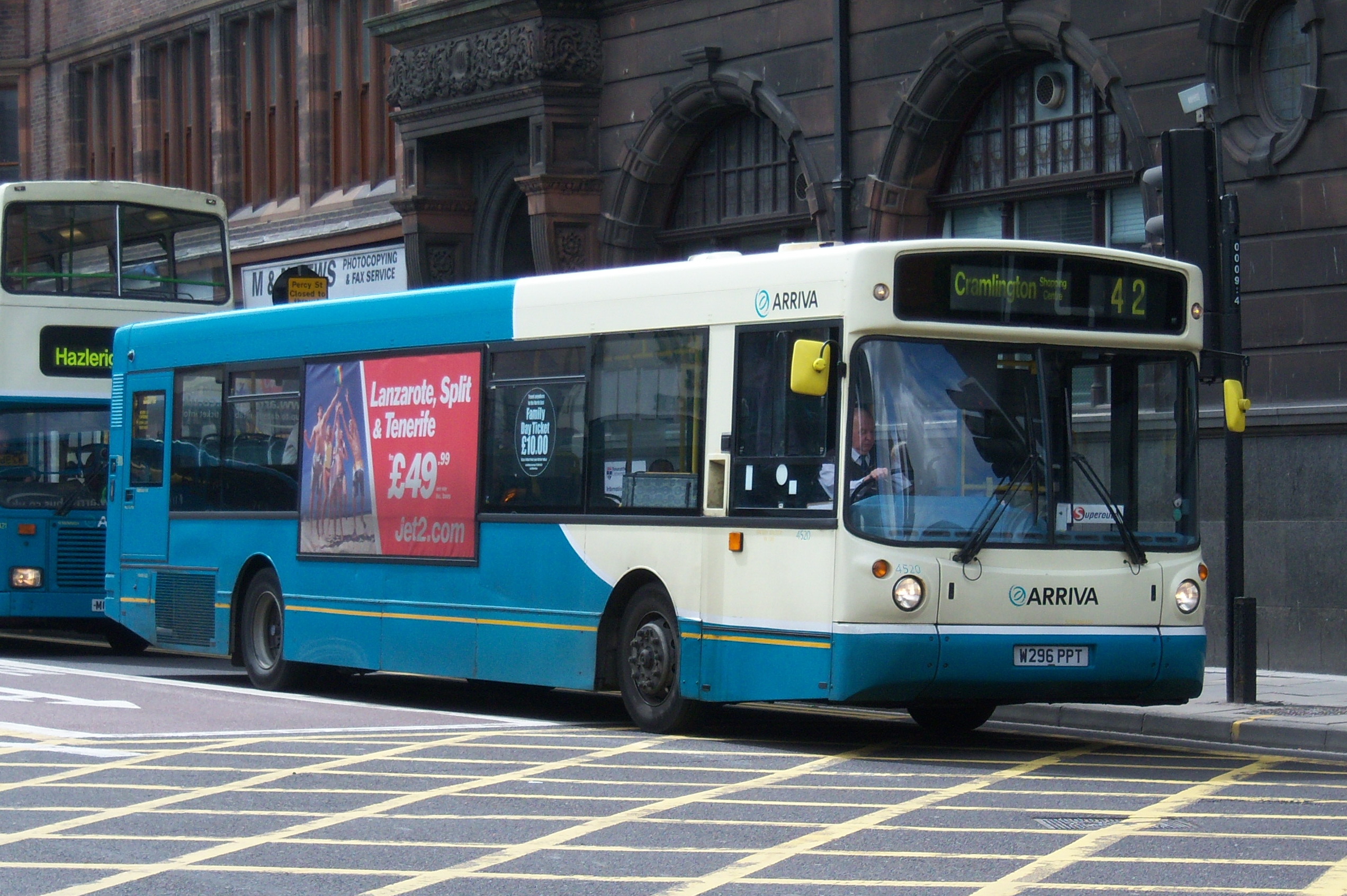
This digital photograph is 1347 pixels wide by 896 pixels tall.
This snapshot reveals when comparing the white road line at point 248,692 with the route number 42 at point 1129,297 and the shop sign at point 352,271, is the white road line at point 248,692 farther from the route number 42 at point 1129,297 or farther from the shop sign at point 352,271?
the shop sign at point 352,271

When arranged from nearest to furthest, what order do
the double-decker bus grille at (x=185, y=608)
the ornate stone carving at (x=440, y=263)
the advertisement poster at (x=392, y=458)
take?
1. the advertisement poster at (x=392, y=458)
2. the double-decker bus grille at (x=185, y=608)
3. the ornate stone carving at (x=440, y=263)

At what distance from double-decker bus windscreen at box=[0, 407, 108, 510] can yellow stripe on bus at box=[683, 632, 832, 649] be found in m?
9.23

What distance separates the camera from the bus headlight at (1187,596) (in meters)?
11.3

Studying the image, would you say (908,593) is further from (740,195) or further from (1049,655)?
(740,195)

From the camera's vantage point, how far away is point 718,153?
22.3 metres

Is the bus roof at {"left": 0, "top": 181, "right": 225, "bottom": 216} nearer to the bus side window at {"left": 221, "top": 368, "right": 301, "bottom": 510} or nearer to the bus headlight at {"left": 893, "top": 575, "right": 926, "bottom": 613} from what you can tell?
the bus side window at {"left": 221, "top": 368, "right": 301, "bottom": 510}

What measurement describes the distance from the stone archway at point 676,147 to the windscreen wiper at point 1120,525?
9514 millimetres

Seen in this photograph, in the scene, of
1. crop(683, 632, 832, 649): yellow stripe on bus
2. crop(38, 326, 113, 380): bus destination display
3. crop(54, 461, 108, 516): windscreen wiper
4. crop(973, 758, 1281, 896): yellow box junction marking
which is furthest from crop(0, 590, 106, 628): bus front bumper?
crop(973, 758, 1281, 896): yellow box junction marking

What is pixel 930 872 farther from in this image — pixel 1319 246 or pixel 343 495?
pixel 1319 246

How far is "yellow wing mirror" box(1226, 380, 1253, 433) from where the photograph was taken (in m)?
12.8

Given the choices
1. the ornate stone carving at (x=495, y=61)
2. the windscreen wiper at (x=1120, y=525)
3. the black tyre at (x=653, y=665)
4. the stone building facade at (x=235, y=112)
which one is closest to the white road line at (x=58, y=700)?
the black tyre at (x=653, y=665)

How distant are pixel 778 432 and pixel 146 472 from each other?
736 cm

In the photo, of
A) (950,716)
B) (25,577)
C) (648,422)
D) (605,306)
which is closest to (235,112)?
(25,577)

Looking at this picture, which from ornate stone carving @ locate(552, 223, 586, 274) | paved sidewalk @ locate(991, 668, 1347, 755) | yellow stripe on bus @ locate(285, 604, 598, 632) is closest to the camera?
paved sidewalk @ locate(991, 668, 1347, 755)
